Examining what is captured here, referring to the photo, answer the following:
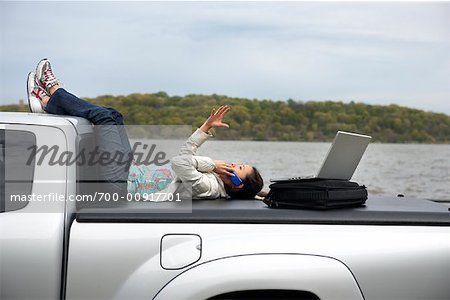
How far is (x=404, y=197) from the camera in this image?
12.9 ft

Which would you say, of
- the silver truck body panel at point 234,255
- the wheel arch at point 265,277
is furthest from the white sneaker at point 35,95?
the wheel arch at point 265,277

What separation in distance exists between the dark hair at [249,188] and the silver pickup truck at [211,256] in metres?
0.99

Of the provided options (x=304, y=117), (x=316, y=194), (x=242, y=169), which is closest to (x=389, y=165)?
→ (x=304, y=117)

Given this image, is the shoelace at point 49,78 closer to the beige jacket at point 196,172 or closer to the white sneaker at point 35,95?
the white sneaker at point 35,95

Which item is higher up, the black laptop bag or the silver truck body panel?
the black laptop bag

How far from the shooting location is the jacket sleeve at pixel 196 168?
12.1ft

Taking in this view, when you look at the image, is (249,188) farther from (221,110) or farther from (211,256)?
(211,256)

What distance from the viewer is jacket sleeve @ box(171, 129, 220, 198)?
3.70 metres

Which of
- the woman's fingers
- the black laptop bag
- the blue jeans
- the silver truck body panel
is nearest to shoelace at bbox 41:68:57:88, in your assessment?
the blue jeans

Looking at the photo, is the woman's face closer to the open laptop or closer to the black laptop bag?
the open laptop

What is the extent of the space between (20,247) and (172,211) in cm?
68

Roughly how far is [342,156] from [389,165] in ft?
39.3

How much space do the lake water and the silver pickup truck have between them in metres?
7.48

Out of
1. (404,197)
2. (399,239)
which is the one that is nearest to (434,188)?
(404,197)
